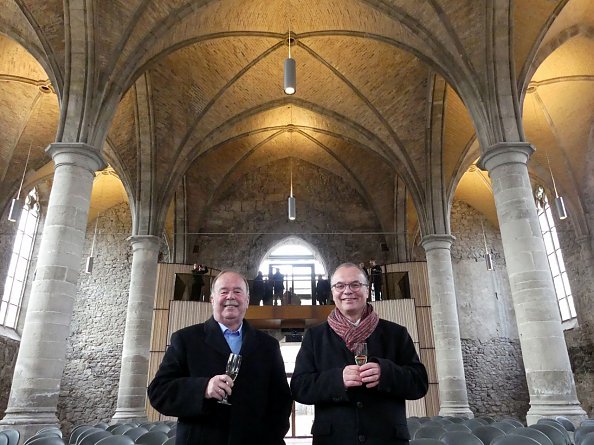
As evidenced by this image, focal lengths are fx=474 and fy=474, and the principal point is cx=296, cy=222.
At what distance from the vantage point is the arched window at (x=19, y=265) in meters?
16.3

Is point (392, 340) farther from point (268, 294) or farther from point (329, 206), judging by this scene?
point (329, 206)

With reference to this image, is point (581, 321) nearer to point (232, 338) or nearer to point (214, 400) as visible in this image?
point (232, 338)

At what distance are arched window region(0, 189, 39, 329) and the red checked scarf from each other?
16960mm

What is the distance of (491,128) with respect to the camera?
9.55 metres

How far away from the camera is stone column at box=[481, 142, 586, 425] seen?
298 inches

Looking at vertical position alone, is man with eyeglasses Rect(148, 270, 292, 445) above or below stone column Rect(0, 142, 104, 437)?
below

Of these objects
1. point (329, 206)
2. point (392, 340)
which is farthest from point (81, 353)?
point (392, 340)

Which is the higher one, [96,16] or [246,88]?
[246,88]

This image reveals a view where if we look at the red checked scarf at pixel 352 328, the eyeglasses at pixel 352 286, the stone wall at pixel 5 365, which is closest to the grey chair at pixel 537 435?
the red checked scarf at pixel 352 328

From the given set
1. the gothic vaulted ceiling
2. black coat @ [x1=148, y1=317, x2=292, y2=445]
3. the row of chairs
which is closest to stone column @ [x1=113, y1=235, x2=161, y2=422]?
the gothic vaulted ceiling

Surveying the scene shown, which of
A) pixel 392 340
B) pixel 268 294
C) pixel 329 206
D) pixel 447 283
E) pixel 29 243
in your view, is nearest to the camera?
pixel 392 340

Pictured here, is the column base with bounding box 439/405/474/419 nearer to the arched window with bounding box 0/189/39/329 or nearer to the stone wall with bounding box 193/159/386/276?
the stone wall with bounding box 193/159/386/276

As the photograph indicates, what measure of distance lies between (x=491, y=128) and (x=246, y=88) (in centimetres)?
806

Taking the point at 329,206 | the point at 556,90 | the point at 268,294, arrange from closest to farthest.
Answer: the point at 556,90 < the point at 268,294 < the point at 329,206
